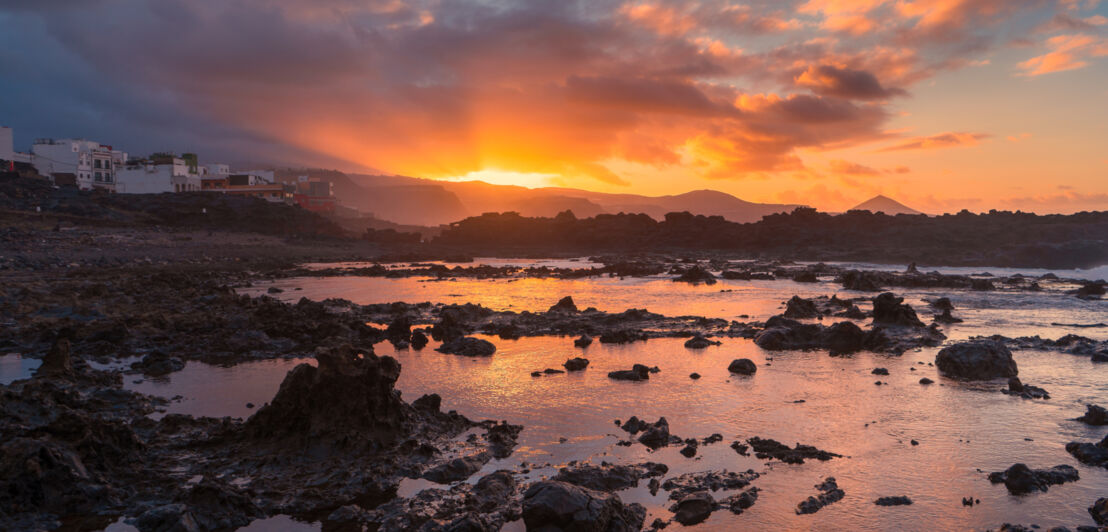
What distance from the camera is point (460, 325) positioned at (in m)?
22.9

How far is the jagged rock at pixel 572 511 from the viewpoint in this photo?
24.3 ft

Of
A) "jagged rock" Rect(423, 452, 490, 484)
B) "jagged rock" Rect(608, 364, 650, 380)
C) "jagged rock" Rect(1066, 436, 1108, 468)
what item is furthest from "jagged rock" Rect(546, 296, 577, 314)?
"jagged rock" Rect(1066, 436, 1108, 468)

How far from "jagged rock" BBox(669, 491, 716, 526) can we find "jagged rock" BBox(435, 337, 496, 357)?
10.7 meters

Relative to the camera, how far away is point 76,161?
99312 mm

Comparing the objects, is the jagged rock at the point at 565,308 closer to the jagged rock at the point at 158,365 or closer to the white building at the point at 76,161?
the jagged rock at the point at 158,365

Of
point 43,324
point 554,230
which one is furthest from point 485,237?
point 43,324

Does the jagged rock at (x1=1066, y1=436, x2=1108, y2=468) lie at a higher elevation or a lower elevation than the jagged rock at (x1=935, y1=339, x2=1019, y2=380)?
lower

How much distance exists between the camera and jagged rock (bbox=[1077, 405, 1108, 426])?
1185 centimetres

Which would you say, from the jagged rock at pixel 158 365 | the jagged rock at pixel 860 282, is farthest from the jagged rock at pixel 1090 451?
the jagged rock at pixel 860 282

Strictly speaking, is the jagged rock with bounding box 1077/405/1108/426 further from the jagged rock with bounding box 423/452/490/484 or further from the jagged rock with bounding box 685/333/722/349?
the jagged rock with bounding box 423/452/490/484

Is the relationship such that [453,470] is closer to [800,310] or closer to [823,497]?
[823,497]

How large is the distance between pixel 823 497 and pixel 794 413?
416 cm

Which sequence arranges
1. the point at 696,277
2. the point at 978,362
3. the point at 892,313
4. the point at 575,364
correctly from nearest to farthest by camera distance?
the point at 978,362, the point at 575,364, the point at 892,313, the point at 696,277

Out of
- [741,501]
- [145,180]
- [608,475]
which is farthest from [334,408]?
[145,180]
